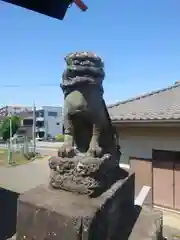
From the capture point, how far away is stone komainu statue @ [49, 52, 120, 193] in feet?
8.63

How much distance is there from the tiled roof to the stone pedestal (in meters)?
4.08

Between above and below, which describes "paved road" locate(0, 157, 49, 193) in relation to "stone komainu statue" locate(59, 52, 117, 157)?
below

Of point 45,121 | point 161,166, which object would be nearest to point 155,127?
point 161,166

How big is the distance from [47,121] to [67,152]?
51.8 meters

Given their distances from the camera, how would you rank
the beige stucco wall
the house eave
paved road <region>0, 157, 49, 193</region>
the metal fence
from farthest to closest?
the metal fence < paved road <region>0, 157, 49, 193</region> < the beige stucco wall < the house eave

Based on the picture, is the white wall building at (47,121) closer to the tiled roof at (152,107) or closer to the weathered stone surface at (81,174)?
the tiled roof at (152,107)

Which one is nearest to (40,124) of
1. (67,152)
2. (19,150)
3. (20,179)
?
(19,150)

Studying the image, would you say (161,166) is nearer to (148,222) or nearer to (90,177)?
(148,222)

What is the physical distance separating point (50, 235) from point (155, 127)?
526 centimetres

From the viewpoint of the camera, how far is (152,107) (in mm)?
7844

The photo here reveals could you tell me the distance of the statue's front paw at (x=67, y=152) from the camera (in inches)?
109

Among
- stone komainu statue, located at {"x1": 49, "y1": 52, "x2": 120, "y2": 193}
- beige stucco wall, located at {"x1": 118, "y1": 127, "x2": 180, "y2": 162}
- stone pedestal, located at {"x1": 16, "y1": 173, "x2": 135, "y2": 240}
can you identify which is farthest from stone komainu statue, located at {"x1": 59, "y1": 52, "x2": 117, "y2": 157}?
beige stucco wall, located at {"x1": 118, "y1": 127, "x2": 180, "y2": 162}

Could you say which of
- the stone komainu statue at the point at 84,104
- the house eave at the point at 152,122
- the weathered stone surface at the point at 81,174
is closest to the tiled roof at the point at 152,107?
the house eave at the point at 152,122

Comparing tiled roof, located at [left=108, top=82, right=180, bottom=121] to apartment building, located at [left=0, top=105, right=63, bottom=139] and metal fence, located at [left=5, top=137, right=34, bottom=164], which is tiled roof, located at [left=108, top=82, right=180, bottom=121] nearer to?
metal fence, located at [left=5, top=137, right=34, bottom=164]
